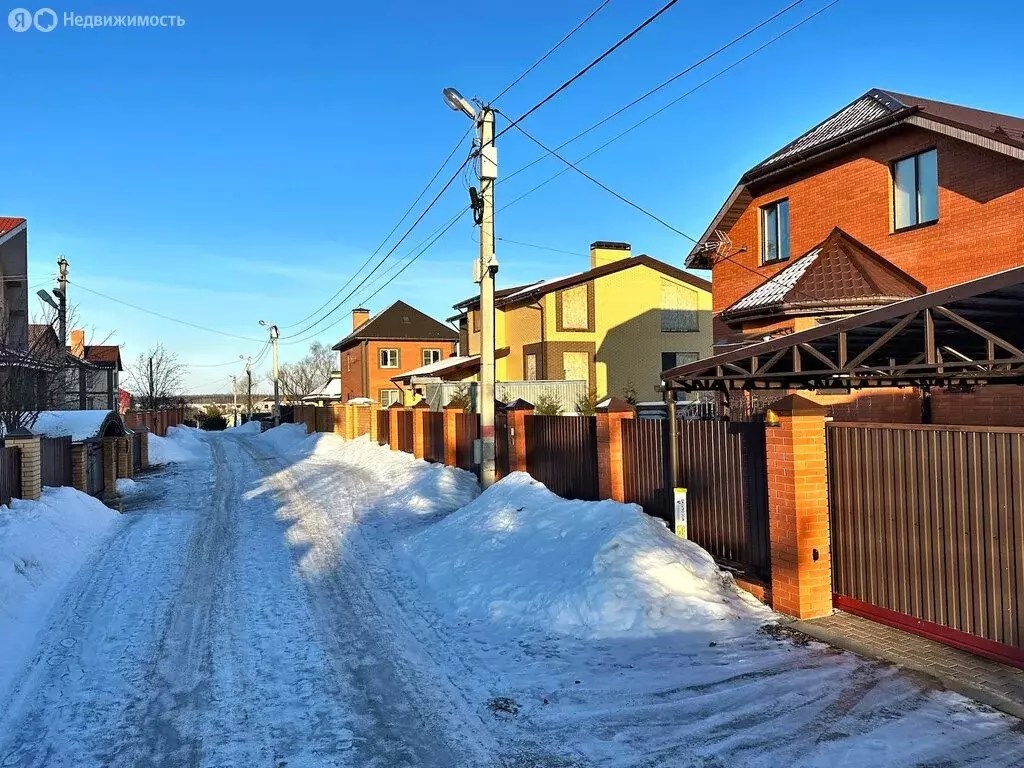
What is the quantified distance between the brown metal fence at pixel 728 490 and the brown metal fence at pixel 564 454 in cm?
236

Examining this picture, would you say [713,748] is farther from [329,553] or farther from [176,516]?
[176,516]

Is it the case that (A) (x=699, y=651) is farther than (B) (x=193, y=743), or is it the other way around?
(A) (x=699, y=651)

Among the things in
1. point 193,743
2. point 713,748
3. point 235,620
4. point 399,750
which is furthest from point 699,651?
point 235,620

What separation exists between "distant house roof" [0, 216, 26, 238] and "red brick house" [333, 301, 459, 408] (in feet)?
72.4

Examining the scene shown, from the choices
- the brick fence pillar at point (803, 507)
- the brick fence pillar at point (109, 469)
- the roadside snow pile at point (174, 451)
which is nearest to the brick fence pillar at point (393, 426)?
the brick fence pillar at point (109, 469)

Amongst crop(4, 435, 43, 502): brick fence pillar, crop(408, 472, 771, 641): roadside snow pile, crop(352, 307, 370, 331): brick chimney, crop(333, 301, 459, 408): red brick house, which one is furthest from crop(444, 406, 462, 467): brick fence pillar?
crop(352, 307, 370, 331): brick chimney

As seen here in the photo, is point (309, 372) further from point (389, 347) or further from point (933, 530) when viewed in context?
point (933, 530)

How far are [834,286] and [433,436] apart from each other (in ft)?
34.4

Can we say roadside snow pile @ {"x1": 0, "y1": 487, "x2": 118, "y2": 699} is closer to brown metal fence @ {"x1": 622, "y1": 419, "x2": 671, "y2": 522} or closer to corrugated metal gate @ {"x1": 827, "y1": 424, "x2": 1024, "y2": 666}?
brown metal fence @ {"x1": 622, "y1": 419, "x2": 671, "y2": 522}

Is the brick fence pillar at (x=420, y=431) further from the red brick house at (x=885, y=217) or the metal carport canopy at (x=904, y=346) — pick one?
the metal carport canopy at (x=904, y=346)

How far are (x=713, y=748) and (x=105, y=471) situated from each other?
16668 mm

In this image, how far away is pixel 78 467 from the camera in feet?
49.1

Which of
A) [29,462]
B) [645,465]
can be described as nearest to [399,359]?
[29,462]

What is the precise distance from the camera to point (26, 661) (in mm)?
6211
